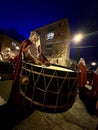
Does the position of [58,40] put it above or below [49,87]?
above

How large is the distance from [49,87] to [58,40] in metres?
13.8

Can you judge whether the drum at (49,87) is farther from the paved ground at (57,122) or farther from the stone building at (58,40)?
the stone building at (58,40)

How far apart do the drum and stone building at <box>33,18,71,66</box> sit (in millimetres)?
10916

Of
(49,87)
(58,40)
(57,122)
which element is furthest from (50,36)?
(49,87)

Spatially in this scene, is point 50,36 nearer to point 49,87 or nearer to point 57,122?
point 57,122

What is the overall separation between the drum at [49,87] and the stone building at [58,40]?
1092cm

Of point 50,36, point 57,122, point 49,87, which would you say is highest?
point 50,36

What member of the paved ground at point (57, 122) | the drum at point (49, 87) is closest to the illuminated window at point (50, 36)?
the paved ground at point (57, 122)

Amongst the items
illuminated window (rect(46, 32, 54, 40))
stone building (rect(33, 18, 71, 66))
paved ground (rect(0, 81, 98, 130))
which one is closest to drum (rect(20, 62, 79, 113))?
paved ground (rect(0, 81, 98, 130))

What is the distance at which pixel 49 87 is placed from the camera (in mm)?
1686

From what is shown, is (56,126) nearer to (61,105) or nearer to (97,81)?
(61,105)

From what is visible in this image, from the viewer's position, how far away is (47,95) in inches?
66.5

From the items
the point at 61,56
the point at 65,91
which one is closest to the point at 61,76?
the point at 65,91

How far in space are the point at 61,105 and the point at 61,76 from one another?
0.53m
